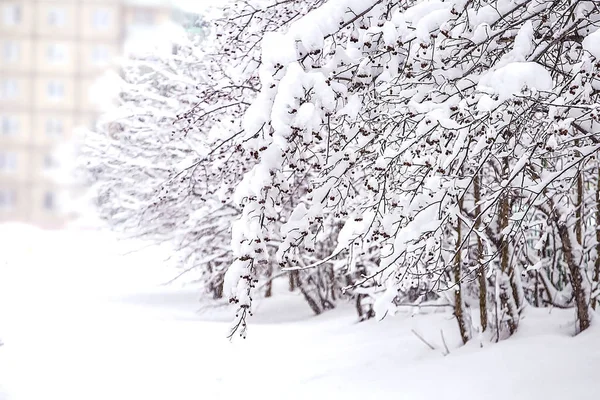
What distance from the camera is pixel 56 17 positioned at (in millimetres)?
3980

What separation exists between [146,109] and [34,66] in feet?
20.1

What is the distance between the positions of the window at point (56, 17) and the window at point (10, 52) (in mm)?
280

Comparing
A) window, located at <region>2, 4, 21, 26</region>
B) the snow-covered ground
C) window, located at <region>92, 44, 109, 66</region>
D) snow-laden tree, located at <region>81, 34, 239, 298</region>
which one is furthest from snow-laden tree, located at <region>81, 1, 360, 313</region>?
window, located at <region>2, 4, 21, 26</region>

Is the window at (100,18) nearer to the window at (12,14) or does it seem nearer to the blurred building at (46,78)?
the blurred building at (46,78)

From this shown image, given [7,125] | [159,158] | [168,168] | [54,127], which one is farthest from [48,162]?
[159,158]

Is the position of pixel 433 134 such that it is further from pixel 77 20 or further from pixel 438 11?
pixel 77 20

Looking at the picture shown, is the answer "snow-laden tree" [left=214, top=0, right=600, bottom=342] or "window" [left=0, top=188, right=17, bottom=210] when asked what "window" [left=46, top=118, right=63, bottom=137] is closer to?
"window" [left=0, top=188, right=17, bottom=210]

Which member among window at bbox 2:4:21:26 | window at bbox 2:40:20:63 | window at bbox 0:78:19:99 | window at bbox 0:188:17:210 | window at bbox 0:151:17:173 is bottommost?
window at bbox 0:188:17:210

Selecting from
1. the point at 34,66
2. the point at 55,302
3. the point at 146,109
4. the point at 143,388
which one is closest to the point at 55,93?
the point at 34,66

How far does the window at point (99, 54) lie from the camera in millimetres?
4060

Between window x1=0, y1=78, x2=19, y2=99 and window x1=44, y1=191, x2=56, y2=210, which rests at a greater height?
window x1=0, y1=78, x2=19, y2=99

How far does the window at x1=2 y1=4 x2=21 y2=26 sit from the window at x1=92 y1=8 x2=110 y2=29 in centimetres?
39

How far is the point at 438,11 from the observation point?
3.08 metres

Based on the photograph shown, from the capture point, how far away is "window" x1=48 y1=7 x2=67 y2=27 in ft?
12.9
